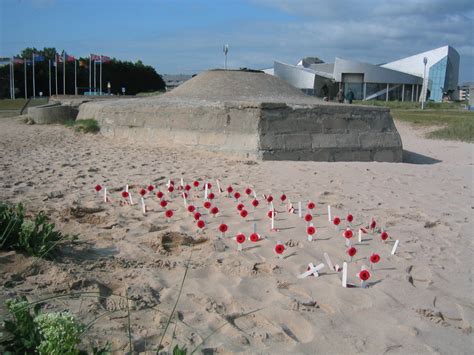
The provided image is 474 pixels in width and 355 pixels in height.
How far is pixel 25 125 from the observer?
1461 centimetres

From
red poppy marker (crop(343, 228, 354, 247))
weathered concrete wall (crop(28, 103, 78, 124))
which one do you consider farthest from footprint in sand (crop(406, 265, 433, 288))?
weathered concrete wall (crop(28, 103, 78, 124))

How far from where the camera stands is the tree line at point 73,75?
160ft

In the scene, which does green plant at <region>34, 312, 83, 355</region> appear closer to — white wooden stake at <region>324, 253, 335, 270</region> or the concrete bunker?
white wooden stake at <region>324, 253, 335, 270</region>

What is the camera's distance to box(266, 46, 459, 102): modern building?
68562mm

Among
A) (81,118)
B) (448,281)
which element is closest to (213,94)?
(81,118)

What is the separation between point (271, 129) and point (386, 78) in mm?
64550

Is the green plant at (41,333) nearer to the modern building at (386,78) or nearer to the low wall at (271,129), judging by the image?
the low wall at (271,129)

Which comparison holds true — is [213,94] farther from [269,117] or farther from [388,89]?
[388,89]

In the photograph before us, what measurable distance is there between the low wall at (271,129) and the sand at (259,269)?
2061 millimetres

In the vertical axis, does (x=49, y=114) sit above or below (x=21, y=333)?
above

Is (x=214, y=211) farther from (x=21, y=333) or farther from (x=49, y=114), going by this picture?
(x=49, y=114)

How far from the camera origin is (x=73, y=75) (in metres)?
56.5

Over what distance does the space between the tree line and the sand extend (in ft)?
132

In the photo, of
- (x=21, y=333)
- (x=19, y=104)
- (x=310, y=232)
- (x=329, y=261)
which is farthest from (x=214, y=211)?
(x=19, y=104)
